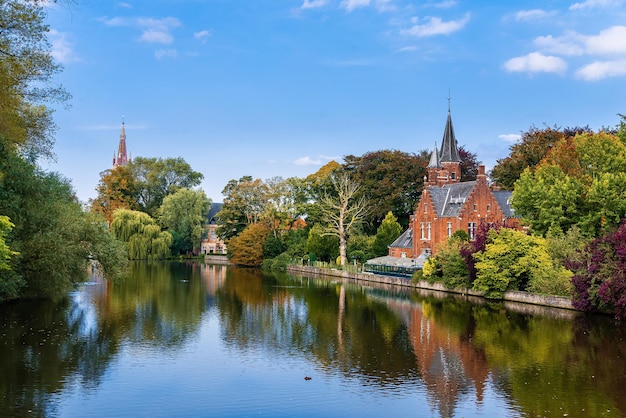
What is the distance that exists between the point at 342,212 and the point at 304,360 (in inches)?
1477

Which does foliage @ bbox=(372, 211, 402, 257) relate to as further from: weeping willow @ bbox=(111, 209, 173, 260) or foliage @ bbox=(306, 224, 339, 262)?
weeping willow @ bbox=(111, 209, 173, 260)

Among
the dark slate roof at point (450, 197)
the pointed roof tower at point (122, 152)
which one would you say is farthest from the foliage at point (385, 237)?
the pointed roof tower at point (122, 152)

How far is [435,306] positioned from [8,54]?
21692mm

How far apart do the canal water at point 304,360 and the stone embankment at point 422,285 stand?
861 millimetres

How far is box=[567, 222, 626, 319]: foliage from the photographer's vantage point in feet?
80.2

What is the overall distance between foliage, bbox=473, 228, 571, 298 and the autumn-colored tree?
184ft

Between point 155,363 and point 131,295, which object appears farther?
point 131,295

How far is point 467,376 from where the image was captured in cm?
1645

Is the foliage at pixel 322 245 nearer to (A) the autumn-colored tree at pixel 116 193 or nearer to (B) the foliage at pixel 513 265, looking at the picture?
(B) the foliage at pixel 513 265

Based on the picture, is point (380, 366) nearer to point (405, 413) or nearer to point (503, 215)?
point (405, 413)

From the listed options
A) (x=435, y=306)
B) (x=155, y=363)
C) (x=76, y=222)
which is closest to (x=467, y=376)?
(x=155, y=363)

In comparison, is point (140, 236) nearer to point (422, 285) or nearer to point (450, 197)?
point (450, 197)

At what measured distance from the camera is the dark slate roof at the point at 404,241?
51.7 metres

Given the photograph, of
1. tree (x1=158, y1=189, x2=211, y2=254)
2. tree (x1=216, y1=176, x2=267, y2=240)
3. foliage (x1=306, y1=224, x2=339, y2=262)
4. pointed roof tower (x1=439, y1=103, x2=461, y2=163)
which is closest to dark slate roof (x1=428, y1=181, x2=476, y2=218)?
pointed roof tower (x1=439, y1=103, x2=461, y2=163)
